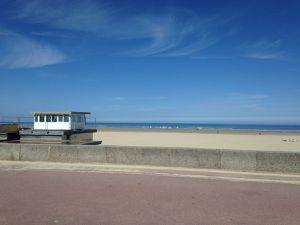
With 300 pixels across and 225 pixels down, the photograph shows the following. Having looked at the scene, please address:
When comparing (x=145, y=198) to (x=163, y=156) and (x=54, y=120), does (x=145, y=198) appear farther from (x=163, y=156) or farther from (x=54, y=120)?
(x=54, y=120)

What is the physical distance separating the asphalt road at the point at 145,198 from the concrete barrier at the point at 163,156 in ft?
2.87

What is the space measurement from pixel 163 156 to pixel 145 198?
450 centimetres

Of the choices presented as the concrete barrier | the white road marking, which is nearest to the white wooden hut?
the concrete barrier

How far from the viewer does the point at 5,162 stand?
12.8 metres

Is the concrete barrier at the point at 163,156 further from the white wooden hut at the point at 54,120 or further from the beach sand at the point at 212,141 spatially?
the beach sand at the point at 212,141

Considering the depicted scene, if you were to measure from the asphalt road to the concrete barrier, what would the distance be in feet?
2.87

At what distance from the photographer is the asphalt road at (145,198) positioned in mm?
6133

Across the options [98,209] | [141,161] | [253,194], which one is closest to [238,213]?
[253,194]

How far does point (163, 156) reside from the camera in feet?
39.1

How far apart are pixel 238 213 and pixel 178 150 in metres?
5.39

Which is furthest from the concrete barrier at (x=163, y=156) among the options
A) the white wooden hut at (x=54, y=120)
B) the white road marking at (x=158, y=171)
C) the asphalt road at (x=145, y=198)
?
the white wooden hut at (x=54, y=120)

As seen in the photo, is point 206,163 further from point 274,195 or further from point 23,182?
point 23,182

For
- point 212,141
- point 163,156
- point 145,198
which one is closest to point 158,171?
point 163,156

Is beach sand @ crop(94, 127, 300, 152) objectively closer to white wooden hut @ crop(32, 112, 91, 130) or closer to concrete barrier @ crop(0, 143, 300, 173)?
white wooden hut @ crop(32, 112, 91, 130)
